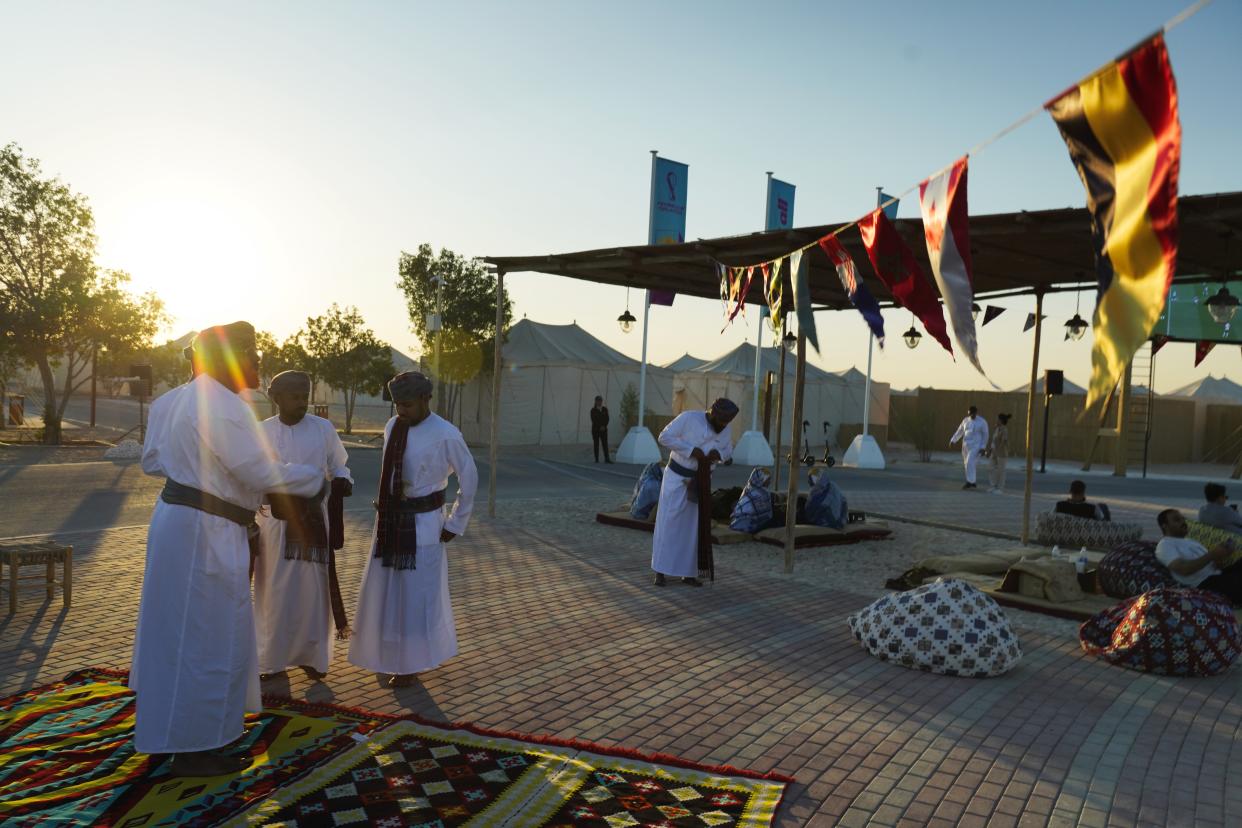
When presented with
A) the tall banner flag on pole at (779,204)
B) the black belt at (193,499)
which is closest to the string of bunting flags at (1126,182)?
the black belt at (193,499)

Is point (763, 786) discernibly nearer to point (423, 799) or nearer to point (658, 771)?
point (658, 771)

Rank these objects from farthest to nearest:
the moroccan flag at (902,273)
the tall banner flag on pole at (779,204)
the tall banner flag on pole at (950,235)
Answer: the tall banner flag on pole at (779,204) < the moroccan flag at (902,273) < the tall banner flag on pole at (950,235)

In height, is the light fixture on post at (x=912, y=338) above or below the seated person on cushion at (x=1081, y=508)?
above

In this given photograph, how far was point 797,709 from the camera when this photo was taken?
17.4 ft

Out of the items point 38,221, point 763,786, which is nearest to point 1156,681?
point 763,786

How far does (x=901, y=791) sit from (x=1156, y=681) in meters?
3.03

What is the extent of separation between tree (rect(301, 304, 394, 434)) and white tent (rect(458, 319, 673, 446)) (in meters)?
3.93

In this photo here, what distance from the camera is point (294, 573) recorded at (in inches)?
213

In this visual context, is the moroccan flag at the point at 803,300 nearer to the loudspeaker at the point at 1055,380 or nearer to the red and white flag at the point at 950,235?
the red and white flag at the point at 950,235

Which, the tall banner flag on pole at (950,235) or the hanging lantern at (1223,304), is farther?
the hanging lantern at (1223,304)

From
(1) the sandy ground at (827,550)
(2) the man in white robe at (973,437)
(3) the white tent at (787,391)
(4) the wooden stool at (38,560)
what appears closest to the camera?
(4) the wooden stool at (38,560)

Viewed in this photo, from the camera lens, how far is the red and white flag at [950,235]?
464 cm

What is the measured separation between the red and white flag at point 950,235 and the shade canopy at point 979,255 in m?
2.68

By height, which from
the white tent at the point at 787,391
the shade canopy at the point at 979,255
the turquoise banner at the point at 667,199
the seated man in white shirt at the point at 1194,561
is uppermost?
the turquoise banner at the point at 667,199
